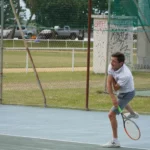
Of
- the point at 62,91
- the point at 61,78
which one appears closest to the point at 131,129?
the point at 62,91

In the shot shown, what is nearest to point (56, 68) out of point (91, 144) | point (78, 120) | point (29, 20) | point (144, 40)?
point (144, 40)

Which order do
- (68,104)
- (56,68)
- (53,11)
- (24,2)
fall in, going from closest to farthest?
(68,104)
(53,11)
(24,2)
(56,68)

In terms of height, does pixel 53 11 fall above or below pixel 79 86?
above

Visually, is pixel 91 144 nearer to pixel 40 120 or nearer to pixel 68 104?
pixel 40 120

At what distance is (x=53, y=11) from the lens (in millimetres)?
18219

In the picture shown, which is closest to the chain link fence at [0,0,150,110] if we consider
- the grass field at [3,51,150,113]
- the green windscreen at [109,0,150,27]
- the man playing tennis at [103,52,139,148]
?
the grass field at [3,51,150,113]

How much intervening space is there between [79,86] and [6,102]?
4349 millimetres

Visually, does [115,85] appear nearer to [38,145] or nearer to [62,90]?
[38,145]

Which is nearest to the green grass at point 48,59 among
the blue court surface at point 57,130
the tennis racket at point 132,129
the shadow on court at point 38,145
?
the blue court surface at point 57,130

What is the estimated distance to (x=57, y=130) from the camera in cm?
1259

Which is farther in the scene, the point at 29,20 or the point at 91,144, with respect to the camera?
the point at 29,20

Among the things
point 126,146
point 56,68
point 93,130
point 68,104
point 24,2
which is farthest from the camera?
point 56,68

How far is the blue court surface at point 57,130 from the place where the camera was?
35.0ft

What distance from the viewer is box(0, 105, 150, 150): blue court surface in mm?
10653
